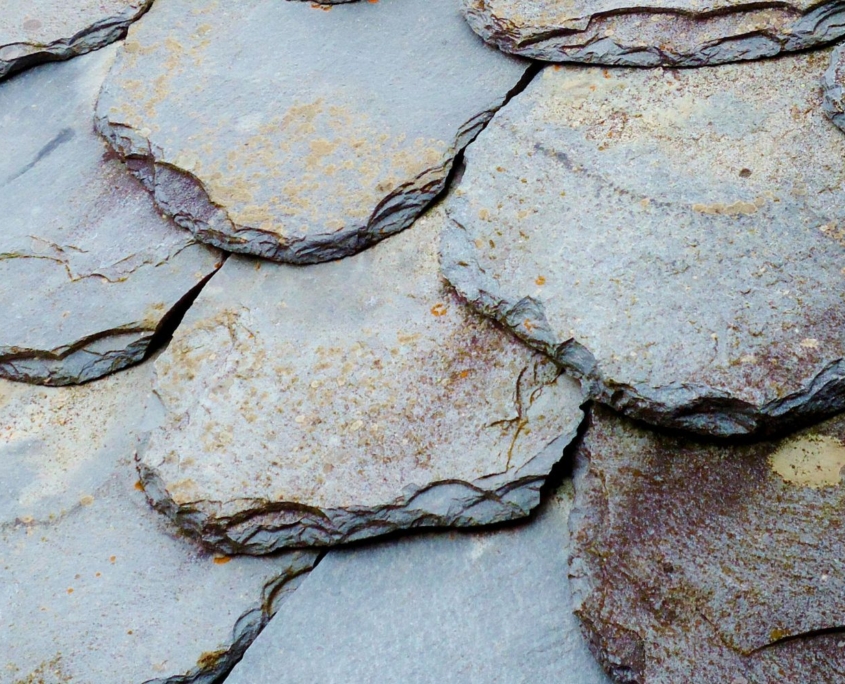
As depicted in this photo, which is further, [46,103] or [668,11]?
[46,103]

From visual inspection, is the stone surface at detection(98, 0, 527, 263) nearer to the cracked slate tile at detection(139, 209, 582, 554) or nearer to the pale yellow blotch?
the cracked slate tile at detection(139, 209, 582, 554)

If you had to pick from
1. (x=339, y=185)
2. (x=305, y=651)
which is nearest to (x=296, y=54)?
(x=339, y=185)

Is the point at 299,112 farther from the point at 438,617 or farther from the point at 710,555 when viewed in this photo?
the point at 710,555

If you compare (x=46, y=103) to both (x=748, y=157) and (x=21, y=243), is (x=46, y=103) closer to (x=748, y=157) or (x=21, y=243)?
(x=21, y=243)

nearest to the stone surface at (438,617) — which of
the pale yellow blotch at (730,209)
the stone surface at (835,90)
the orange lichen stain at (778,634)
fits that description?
the orange lichen stain at (778,634)

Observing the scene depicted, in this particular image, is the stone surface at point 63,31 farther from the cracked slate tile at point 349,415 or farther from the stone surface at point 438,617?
the stone surface at point 438,617

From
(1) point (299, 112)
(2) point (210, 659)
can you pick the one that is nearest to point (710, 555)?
(2) point (210, 659)

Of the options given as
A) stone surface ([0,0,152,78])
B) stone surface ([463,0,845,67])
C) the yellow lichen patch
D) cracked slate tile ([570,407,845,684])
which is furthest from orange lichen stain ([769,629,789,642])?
stone surface ([0,0,152,78])
